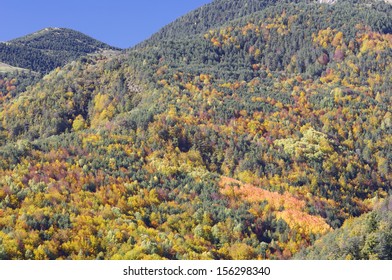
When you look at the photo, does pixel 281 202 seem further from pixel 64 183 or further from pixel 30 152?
pixel 30 152

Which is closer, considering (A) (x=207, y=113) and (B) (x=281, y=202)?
(B) (x=281, y=202)

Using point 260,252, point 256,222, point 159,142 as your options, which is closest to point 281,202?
point 256,222

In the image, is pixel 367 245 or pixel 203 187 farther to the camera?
pixel 203 187

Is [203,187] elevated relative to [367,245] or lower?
elevated

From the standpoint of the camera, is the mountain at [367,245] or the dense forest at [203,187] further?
the dense forest at [203,187]

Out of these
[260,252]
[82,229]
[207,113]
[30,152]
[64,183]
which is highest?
[207,113]

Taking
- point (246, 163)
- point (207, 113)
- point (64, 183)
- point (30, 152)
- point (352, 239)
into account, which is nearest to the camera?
point (352, 239)

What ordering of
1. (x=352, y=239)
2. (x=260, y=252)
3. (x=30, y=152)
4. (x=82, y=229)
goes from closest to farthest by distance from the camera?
(x=352, y=239), (x=82, y=229), (x=260, y=252), (x=30, y=152)

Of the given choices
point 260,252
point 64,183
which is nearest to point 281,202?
point 260,252

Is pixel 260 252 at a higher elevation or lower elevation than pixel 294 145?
lower

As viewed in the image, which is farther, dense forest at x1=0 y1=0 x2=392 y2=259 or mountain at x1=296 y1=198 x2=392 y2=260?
dense forest at x1=0 y1=0 x2=392 y2=259

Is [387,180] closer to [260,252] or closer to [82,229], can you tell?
[260,252]
